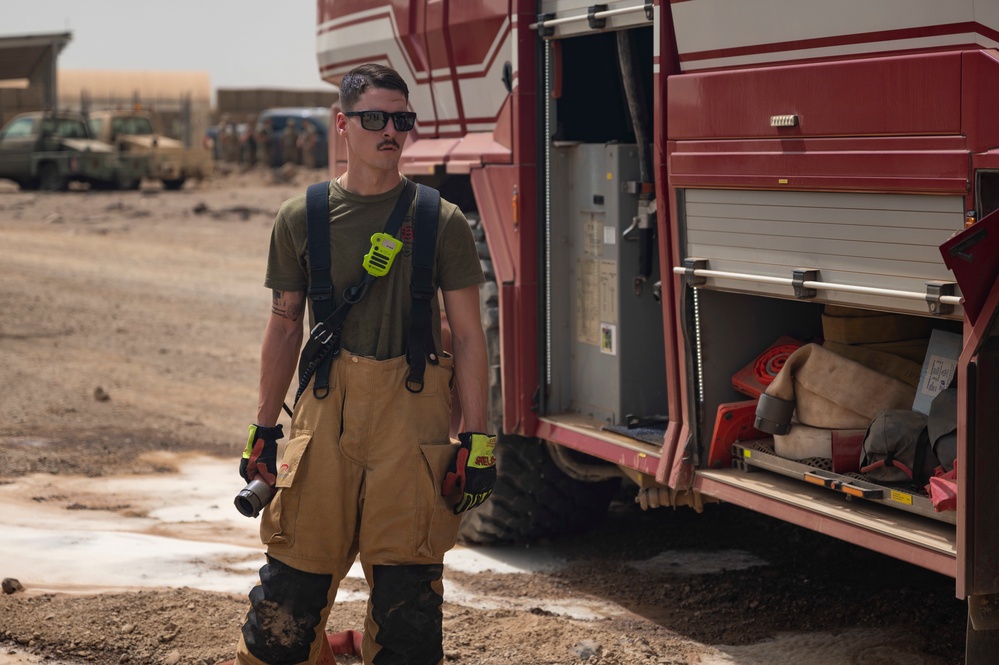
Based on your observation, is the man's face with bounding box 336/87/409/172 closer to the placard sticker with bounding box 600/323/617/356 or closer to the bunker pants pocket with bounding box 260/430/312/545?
the bunker pants pocket with bounding box 260/430/312/545

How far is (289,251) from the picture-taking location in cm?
381

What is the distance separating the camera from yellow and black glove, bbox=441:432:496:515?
3.75m

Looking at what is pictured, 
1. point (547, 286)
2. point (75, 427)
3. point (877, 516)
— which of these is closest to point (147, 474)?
point (75, 427)

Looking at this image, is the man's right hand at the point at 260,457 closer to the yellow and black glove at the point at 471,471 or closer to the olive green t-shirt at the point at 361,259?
the olive green t-shirt at the point at 361,259

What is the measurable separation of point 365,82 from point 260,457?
1086 millimetres

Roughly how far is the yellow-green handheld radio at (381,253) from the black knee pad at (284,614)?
2.86 ft

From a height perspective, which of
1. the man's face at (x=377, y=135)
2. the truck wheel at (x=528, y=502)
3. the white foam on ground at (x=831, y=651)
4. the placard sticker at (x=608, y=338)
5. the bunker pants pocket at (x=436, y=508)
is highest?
the man's face at (x=377, y=135)

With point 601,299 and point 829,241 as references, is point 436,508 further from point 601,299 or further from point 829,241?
point 601,299

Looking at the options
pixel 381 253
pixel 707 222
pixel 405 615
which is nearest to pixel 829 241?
pixel 707 222

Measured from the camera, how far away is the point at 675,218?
4668mm

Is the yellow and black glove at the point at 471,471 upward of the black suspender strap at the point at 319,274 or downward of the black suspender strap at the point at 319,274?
downward

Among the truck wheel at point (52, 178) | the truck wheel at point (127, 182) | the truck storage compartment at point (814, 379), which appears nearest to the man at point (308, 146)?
the truck wheel at point (127, 182)

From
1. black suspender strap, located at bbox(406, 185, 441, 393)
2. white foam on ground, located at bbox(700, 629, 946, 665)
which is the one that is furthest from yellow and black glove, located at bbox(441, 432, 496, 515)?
white foam on ground, located at bbox(700, 629, 946, 665)

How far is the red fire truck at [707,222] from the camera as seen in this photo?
3.60 meters
